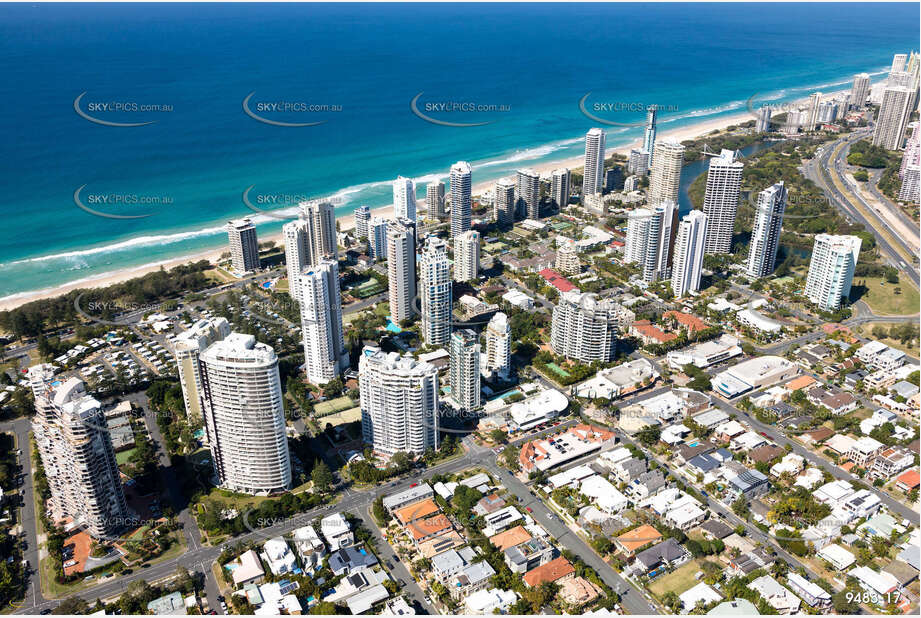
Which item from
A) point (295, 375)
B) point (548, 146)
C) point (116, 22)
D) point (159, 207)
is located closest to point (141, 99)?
point (159, 207)

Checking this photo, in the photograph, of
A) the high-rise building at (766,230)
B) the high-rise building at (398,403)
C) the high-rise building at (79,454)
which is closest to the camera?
the high-rise building at (79,454)

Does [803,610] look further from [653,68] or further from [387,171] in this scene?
[653,68]

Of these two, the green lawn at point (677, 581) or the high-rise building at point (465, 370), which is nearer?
the green lawn at point (677, 581)

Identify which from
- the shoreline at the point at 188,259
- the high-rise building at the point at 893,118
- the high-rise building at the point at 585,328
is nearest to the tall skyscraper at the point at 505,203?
the shoreline at the point at 188,259

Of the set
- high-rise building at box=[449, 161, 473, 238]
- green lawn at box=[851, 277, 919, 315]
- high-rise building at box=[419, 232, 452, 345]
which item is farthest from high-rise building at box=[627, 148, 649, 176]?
high-rise building at box=[419, 232, 452, 345]

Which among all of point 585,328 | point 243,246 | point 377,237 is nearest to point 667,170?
point 377,237

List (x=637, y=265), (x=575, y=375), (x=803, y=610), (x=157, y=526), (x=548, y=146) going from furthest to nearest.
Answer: (x=548, y=146), (x=637, y=265), (x=575, y=375), (x=157, y=526), (x=803, y=610)

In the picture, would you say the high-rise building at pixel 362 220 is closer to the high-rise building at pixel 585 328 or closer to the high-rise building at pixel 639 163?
the high-rise building at pixel 585 328
